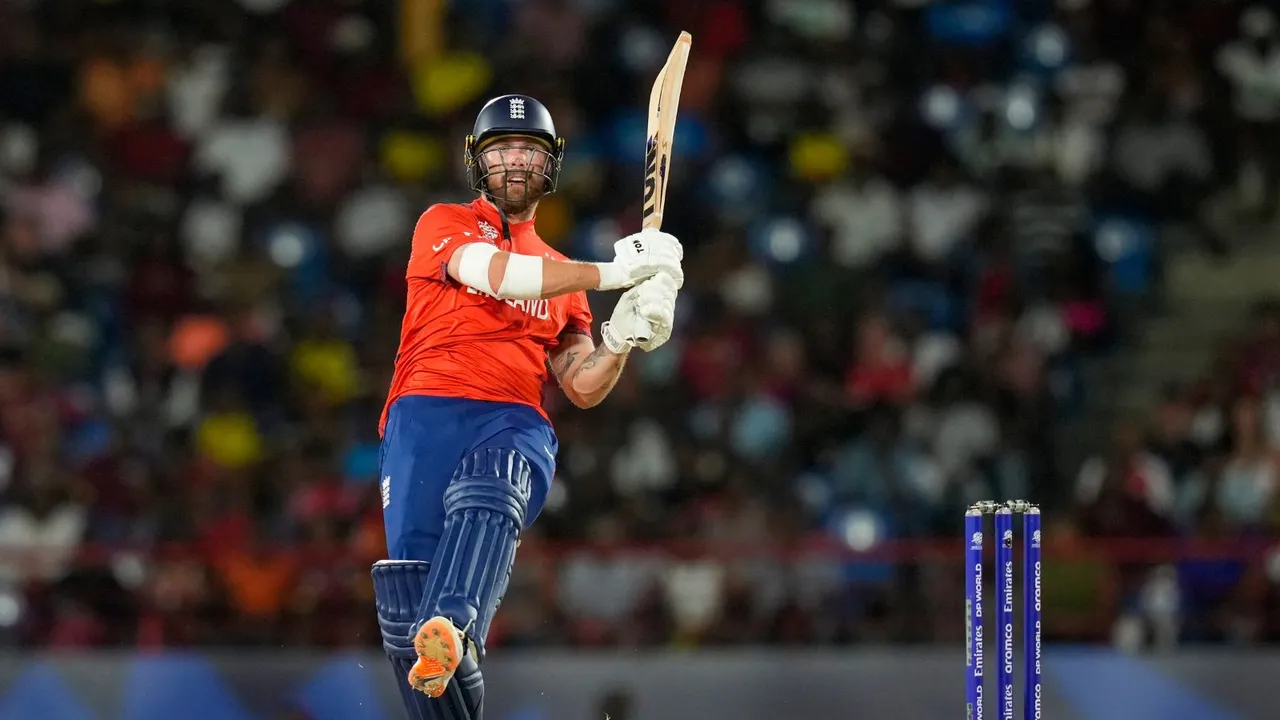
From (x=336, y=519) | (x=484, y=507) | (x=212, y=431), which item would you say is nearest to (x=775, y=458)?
(x=336, y=519)

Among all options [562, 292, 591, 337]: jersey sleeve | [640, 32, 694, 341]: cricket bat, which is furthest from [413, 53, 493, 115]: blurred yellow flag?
[640, 32, 694, 341]: cricket bat

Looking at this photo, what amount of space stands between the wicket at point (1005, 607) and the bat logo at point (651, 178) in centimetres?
161

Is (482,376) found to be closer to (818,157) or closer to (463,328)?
(463,328)

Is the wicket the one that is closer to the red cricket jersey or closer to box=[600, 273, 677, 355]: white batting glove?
box=[600, 273, 677, 355]: white batting glove

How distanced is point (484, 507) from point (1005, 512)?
1.84 m

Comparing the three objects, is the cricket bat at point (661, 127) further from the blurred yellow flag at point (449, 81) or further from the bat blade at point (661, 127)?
the blurred yellow flag at point (449, 81)

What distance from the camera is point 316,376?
14.0 m

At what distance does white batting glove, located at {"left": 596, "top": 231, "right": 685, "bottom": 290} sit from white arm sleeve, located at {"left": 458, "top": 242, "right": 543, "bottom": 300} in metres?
0.23

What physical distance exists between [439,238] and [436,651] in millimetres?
1690

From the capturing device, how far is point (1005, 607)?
698 cm

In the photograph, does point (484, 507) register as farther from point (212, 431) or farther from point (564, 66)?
point (564, 66)

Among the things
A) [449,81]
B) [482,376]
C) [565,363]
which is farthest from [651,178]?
[449,81]

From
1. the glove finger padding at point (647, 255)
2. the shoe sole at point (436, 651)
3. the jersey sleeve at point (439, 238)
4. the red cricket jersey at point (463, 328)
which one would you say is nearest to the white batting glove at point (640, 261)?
the glove finger padding at point (647, 255)

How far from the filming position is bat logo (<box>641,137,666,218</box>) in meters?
7.36
